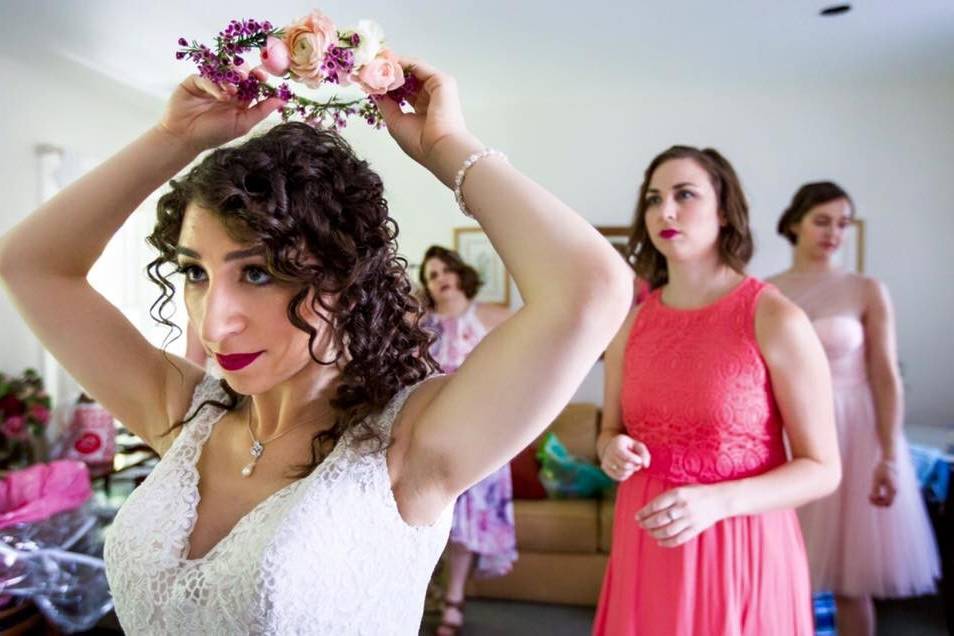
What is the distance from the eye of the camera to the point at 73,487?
2166 mm

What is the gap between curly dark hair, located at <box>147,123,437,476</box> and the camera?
717 mm

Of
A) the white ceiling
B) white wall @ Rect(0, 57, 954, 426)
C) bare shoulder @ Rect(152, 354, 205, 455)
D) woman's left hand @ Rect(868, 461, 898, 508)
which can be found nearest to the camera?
bare shoulder @ Rect(152, 354, 205, 455)

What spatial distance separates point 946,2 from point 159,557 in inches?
Answer: 131

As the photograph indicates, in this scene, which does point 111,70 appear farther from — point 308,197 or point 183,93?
point 308,197

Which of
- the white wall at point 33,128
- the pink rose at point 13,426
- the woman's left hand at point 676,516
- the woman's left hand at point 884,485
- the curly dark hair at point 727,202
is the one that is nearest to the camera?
the woman's left hand at point 676,516

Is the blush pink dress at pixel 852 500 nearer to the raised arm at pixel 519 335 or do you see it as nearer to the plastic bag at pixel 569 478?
the plastic bag at pixel 569 478

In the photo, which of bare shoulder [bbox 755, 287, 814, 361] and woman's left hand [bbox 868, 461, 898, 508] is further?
woman's left hand [bbox 868, 461, 898, 508]

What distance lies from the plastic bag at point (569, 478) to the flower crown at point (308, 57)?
288 centimetres

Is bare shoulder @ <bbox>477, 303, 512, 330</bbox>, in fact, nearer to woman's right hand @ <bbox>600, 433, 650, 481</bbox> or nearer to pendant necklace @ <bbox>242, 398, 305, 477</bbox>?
woman's right hand @ <bbox>600, 433, 650, 481</bbox>

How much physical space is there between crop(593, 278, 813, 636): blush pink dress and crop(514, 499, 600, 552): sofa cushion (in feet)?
6.26

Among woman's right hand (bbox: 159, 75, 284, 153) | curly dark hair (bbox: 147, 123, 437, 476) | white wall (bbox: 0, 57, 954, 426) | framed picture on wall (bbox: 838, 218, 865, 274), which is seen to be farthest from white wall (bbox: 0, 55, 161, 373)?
framed picture on wall (bbox: 838, 218, 865, 274)

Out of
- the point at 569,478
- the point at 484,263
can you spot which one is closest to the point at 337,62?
the point at 569,478

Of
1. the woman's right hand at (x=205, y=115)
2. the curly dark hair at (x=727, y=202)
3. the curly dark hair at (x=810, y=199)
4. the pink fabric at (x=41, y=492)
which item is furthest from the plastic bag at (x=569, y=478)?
the woman's right hand at (x=205, y=115)

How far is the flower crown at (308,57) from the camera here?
0.77 meters
